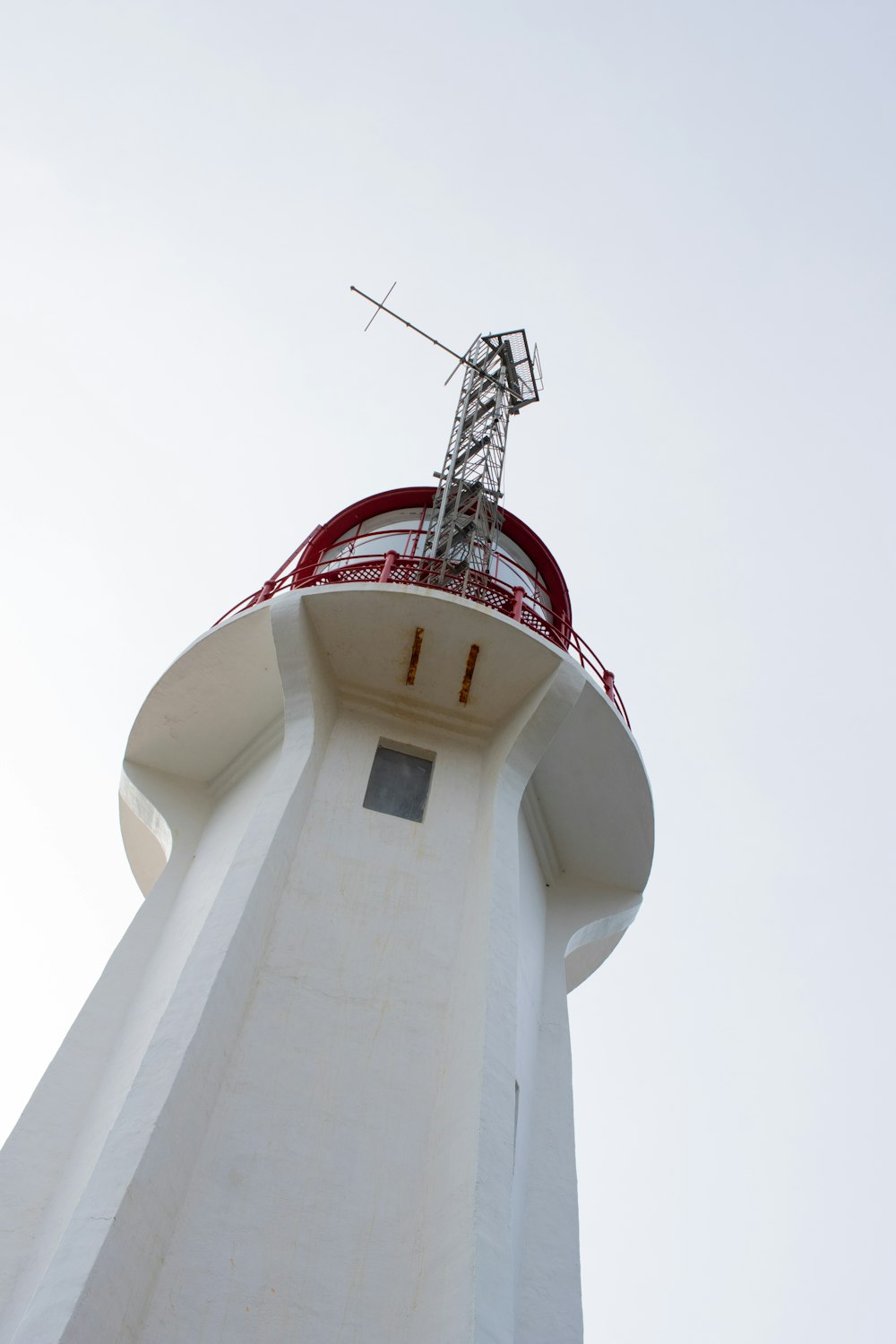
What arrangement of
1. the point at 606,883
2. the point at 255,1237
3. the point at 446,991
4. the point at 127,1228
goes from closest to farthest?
1. the point at 127,1228
2. the point at 255,1237
3. the point at 446,991
4. the point at 606,883

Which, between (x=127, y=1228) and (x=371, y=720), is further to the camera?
(x=371, y=720)

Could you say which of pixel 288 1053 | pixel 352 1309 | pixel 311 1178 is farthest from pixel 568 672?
pixel 352 1309

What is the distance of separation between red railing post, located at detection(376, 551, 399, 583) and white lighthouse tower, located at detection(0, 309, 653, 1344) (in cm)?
6

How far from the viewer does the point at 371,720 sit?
42.7ft

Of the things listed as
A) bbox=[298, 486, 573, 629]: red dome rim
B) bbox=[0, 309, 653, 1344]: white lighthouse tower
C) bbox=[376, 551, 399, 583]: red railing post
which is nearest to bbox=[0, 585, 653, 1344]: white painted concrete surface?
bbox=[0, 309, 653, 1344]: white lighthouse tower

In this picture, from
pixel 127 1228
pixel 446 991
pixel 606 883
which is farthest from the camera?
pixel 606 883

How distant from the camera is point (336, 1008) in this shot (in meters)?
9.79

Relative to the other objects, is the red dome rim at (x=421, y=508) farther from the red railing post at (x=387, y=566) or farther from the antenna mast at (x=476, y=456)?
the red railing post at (x=387, y=566)

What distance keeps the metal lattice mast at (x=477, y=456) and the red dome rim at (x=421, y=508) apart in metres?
0.51

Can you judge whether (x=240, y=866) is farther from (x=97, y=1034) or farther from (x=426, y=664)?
(x=426, y=664)

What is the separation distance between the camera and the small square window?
474 inches

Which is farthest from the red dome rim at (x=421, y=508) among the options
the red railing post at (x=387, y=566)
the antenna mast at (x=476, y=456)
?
the red railing post at (x=387, y=566)

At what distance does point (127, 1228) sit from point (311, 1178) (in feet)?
5.40

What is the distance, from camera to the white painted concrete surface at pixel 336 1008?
304 inches
